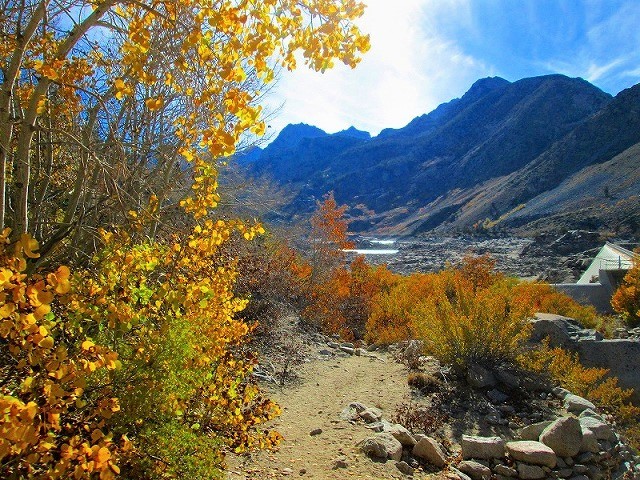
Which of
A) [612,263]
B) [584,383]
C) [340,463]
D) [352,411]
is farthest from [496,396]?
[612,263]

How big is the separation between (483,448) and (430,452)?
700mm

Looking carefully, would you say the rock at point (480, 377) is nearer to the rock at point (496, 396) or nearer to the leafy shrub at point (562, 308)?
the rock at point (496, 396)

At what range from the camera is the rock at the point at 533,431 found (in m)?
5.49

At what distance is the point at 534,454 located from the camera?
4824 mm

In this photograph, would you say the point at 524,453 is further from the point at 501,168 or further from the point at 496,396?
the point at 501,168

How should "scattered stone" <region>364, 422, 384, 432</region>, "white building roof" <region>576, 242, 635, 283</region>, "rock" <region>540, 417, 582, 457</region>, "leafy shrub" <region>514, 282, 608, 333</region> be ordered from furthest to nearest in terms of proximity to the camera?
1. "white building roof" <region>576, 242, 635, 283</region>
2. "leafy shrub" <region>514, 282, 608, 333</region>
3. "scattered stone" <region>364, 422, 384, 432</region>
4. "rock" <region>540, 417, 582, 457</region>

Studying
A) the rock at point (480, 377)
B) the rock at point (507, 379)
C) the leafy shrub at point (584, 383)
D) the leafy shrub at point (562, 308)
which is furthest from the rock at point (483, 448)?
the leafy shrub at point (562, 308)

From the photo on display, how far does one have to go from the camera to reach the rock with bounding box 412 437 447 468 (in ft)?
15.5

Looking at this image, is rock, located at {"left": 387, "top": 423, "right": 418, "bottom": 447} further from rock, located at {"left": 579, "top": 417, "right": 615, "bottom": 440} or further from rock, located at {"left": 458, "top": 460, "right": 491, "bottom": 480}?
rock, located at {"left": 579, "top": 417, "right": 615, "bottom": 440}

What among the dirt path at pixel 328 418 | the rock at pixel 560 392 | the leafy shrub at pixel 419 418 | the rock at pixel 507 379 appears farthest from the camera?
the rock at pixel 507 379

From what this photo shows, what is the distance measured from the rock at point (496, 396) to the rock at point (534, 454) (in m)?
1.68

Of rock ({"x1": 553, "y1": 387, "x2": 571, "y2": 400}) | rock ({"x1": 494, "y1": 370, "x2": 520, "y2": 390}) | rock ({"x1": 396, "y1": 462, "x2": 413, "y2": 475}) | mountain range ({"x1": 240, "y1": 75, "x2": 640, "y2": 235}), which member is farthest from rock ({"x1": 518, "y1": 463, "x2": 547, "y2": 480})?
mountain range ({"x1": 240, "y1": 75, "x2": 640, "y2": 235})

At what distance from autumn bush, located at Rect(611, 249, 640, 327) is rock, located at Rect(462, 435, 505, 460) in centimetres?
1165

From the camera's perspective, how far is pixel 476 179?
12375 centimetres
